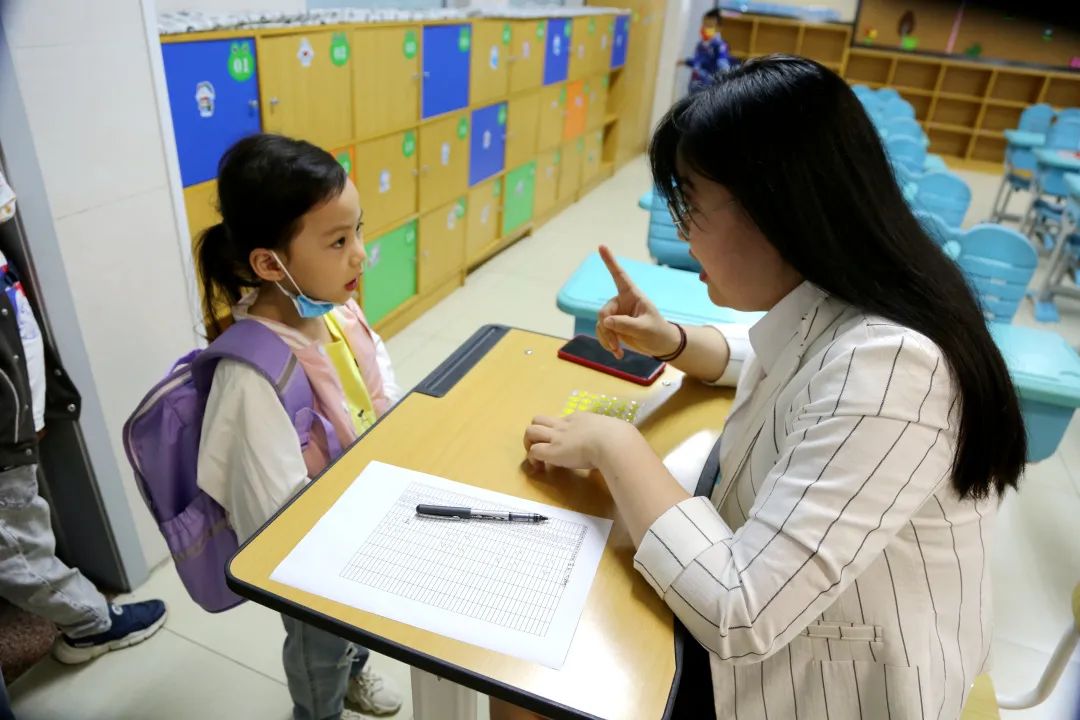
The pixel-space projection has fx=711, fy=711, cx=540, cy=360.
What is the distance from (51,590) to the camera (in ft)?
4.92

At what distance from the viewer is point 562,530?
2.90ft

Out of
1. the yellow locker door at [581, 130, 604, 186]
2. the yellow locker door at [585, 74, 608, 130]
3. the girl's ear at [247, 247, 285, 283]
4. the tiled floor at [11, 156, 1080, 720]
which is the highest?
the girl's ear at [247, 247, 285, 283]

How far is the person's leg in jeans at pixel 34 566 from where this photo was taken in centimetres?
139

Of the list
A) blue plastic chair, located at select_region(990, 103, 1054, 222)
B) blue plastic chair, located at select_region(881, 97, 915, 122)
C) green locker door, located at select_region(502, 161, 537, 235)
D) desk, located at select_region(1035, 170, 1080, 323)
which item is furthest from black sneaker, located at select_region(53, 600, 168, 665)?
blue plastic chair, located at select_region(881, 97, 915, 122)

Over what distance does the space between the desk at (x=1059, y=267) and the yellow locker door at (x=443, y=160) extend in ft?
10.8

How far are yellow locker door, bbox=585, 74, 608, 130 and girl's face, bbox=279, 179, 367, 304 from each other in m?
4.61

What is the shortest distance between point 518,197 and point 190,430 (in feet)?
11.8

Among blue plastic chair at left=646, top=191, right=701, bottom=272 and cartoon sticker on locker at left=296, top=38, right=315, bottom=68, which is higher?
cartoon sticker on locker at left=296, top=38, right=315, bottom=68

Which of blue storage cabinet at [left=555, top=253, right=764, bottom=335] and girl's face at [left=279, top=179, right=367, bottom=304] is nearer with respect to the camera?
girl's face at [left=279, top=179, right=367, bottom=304]

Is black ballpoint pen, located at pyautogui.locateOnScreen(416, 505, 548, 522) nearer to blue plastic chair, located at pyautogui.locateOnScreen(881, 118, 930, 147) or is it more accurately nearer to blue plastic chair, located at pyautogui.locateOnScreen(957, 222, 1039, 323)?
blue plastic chair, located at pyautogui.locateOnScreen(957, 222, 1039, 323)

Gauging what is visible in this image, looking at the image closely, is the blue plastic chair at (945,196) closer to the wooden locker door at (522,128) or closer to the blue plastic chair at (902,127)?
the blue plastic chair at (902,127)

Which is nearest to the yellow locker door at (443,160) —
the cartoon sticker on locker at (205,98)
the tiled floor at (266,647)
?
the tiled floor at (266,647)

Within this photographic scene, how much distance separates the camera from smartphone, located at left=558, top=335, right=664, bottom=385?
1.27 m

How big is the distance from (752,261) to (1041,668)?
169cm
